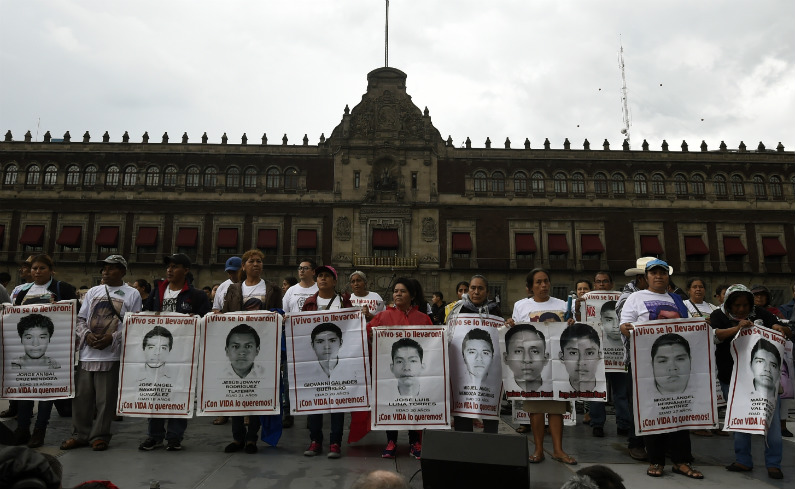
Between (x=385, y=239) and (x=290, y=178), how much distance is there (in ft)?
Result: 25.4

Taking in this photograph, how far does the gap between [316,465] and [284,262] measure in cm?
2943

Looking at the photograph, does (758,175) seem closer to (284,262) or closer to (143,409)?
(284,262)

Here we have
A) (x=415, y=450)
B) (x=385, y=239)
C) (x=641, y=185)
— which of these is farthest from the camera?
(x=641, y=185)

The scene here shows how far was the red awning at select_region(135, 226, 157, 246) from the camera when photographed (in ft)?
110

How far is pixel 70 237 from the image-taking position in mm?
33906

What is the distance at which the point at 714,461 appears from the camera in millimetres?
5676

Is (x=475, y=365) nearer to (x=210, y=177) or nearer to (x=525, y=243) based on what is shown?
(x=525, y=243)

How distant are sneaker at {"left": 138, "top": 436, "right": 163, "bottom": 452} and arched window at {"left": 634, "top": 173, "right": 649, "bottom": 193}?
35.5 metres

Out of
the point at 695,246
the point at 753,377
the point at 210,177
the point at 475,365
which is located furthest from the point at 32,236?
the point at 695,246

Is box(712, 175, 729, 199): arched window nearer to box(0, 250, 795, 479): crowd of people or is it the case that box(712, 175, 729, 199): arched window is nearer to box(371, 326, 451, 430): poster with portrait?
box(0, 250, 795, 479): crowd of people

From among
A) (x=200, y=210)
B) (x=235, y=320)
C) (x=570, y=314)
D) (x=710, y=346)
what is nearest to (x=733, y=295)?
(x=710, y=346)

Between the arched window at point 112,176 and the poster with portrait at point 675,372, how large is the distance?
3674 centimetres

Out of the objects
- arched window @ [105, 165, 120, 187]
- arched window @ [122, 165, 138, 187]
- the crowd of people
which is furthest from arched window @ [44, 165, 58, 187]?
the crowd of people

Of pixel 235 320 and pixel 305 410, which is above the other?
pixel 235 320
